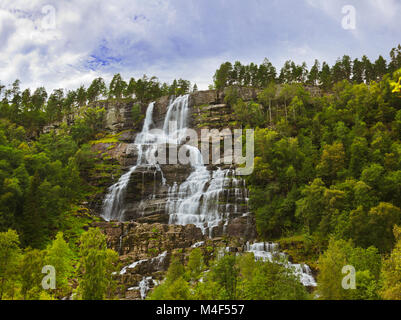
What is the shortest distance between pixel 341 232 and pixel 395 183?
1151cm

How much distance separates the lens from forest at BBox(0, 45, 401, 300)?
2481 centimetres

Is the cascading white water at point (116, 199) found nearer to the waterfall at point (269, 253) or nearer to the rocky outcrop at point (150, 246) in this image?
the rocky outcrop at point (150, 246)

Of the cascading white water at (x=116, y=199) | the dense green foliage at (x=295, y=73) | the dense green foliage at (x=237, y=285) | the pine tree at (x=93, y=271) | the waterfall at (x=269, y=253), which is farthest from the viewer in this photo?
the dense green foliage at (x=295, y=73)

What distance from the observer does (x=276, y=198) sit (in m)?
49.3

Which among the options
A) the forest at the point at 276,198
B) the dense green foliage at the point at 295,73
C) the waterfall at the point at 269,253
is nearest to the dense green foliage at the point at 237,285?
the forest at the point at 276,198

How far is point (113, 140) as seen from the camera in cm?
7950

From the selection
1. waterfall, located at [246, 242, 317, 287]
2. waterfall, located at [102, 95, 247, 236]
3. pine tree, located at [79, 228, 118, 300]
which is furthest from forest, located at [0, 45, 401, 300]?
waterfall, located at [102, 95, 247, 236]

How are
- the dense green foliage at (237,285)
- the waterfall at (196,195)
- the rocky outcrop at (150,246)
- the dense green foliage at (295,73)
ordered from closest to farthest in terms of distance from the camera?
the dense green foliage at (237,285) < the rocky outcrop at (150,246) < the waterfall at (196,195) < the dense green foliage at (295,73)

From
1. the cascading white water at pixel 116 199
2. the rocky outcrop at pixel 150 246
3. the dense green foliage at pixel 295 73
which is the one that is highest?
the dense green foliage at pixel 295 73

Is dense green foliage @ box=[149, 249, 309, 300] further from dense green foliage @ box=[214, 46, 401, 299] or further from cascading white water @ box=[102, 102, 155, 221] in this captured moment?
cascading white water @ box=[102, 102, 155, 221]

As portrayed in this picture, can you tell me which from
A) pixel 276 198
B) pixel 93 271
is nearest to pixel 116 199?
pixel 276 198

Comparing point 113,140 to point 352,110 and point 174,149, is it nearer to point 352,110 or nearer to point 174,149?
point 174,149

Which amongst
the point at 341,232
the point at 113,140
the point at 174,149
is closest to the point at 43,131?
the point at 113,140

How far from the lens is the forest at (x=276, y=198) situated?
24.8 m
